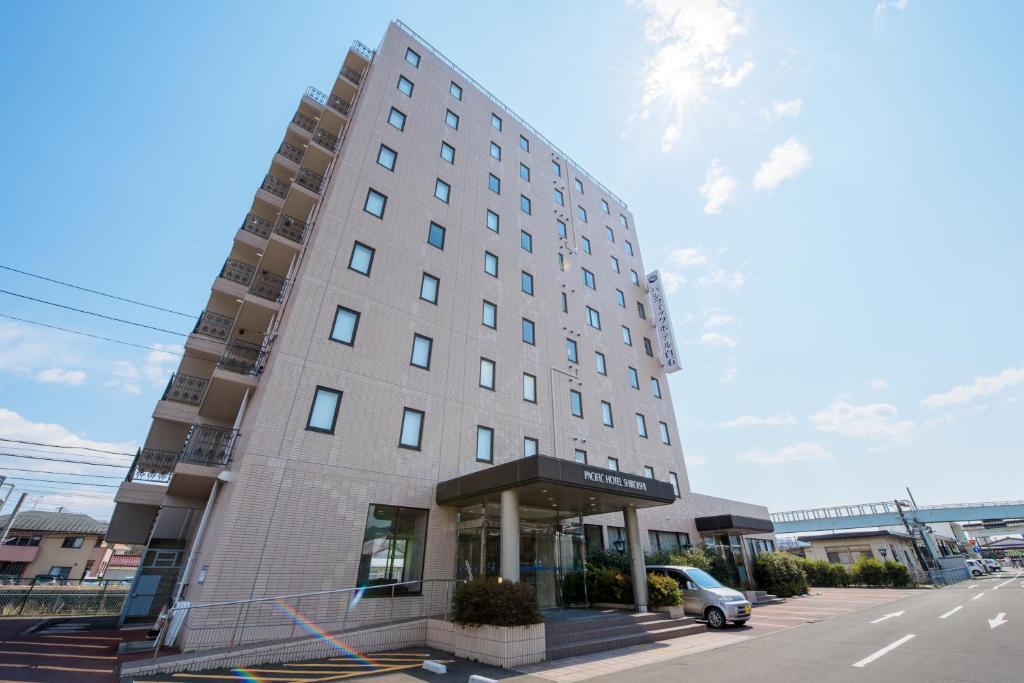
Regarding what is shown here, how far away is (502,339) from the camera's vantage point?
18.8 m

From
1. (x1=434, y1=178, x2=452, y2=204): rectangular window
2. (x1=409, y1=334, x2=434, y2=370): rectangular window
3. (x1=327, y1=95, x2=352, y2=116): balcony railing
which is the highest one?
(x1=327, y1=95, x2=352, y2=116): balcony railing

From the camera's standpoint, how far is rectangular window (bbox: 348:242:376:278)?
50.5 feet

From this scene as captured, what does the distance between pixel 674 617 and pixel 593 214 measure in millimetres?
24372

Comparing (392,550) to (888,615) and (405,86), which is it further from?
(405,86)

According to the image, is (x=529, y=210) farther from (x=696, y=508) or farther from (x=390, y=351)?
(x=696, y=508)

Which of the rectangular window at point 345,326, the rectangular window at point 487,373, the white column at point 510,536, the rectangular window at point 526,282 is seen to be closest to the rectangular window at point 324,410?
the rectangular window at point 345,326

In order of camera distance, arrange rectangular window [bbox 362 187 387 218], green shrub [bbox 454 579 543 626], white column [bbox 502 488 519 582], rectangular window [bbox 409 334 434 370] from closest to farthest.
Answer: green shrub [bbox 454 579 543 626] → white column [bbox 502 488 519 582] → rectangular window [bbox 409 334 434 370] → rectangular window [bbox 362 187 387 218]

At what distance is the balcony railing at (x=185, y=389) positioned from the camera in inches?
659

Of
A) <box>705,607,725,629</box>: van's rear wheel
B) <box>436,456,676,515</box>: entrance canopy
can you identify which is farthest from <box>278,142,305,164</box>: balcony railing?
<box>705,607,725,629</box>: van's rear wheel

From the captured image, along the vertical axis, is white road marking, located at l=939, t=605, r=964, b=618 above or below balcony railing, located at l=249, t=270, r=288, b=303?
below

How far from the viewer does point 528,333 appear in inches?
798

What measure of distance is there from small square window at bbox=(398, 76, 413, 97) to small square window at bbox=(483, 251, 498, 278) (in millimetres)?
8803

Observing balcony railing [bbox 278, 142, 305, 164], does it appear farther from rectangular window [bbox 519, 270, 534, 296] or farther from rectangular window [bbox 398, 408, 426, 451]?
rectangular window [bbox 398, 408, 426, 451]

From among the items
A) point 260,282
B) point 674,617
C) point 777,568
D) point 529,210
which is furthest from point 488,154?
point 777,568
